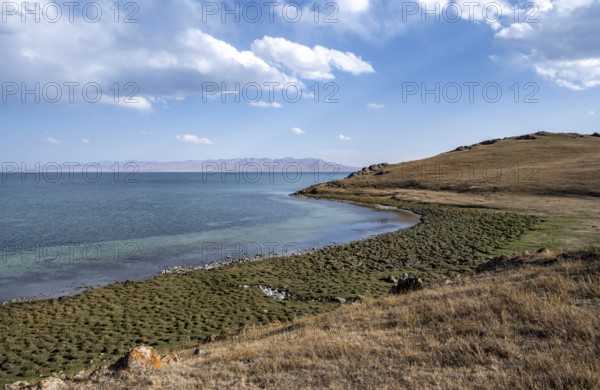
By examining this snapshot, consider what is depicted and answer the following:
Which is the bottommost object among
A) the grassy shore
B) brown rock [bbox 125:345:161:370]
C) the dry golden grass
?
the grassy shore

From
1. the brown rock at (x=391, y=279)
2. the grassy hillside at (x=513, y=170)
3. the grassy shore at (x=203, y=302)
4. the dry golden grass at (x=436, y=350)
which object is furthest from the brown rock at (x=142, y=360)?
the grassy hillside at (x=513, y=170)

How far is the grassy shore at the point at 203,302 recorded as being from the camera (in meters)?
16.8

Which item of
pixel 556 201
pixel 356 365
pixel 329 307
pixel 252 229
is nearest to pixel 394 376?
pixel 356 365

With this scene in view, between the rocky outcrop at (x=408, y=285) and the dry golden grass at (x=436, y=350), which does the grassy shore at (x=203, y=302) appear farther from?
the dry golden grass at (x=436, y=350)

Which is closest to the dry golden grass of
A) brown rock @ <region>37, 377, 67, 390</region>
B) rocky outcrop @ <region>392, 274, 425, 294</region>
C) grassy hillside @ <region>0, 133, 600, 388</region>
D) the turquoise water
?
grassy hillside @ <region>0, 133, 600, 388</region>

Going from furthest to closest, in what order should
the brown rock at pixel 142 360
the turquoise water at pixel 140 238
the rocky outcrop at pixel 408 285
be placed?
the turquoise water at pixel 140 238 → the rocky outcrop at pixel 408 285 → the brown rock at pixel 142 360

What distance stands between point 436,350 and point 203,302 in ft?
55.1

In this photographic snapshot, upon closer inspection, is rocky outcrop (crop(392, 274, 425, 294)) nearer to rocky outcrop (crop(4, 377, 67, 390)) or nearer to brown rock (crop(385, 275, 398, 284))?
brown rock (crop(385, 275, 398, 284))

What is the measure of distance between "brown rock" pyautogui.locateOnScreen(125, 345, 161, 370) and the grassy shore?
6161 millimetres

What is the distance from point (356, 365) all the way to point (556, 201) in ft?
226

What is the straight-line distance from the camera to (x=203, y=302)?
22.9 meters

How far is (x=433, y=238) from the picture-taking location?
40250 millimetres

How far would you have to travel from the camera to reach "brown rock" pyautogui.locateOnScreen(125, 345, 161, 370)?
9.94 meters

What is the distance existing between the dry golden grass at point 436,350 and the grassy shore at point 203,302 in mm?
6585
